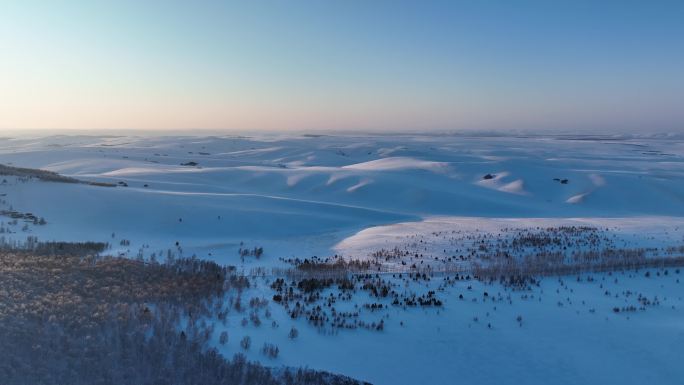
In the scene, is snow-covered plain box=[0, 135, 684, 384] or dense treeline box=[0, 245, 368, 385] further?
snow-covered plain box=[0, 135, 684, 384]

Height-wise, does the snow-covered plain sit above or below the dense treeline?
below

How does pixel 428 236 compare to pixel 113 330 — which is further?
pixel 428 236

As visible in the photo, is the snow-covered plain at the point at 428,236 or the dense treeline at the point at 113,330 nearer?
the dense treeline at the point at 113,330

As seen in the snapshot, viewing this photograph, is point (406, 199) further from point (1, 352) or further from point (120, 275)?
point (1, 352)

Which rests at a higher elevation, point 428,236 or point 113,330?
point 113,330
